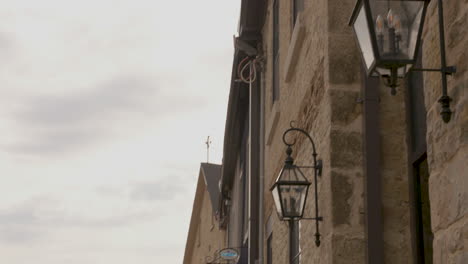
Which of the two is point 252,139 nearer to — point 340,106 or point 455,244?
point 340,106

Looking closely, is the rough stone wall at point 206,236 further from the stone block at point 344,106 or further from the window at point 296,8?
the stone block at point 344,106

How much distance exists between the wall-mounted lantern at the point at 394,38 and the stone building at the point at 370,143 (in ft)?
0.27

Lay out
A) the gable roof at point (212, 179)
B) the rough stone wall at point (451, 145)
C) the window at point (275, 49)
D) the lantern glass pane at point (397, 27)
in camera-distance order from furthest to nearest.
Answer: the gable roof at point (212, 179) < the window at point (275, 49) < the lantern glass pane at point (397, 27) < the rough stone wall at point (451, 145)

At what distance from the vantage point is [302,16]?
848 centimetres

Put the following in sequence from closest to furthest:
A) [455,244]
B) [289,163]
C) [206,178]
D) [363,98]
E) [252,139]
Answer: [455,244] < [363,98] < [289,163] < [252,139] < [206,178]

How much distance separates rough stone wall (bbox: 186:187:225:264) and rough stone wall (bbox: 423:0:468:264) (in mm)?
15978

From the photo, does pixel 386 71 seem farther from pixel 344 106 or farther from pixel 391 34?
pixel 344 106

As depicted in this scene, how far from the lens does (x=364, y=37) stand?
448 cm

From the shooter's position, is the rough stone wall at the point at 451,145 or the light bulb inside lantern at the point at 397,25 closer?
the rough stone wall at the point at 451,145

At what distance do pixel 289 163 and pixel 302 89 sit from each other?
1.17 m

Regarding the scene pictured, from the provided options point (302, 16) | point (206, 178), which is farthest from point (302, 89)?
point (206, 178)

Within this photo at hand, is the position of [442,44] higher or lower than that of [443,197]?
higher

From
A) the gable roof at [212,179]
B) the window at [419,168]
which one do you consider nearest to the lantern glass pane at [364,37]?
the window at [419,168]

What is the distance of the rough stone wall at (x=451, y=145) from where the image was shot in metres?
4.01
